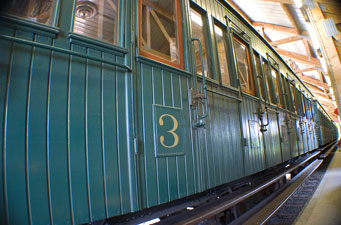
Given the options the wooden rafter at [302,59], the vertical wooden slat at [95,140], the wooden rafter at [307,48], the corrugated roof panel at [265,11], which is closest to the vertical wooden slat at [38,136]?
the vertical wooden slat at [95,140]

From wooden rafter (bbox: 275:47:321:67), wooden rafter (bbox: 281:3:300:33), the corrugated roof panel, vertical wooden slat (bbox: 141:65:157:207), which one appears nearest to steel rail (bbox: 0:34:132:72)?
vertical wooden slat (bbox: 141:65:157:207)

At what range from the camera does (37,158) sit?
3.63 ft

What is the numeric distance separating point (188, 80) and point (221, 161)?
3.51 ft

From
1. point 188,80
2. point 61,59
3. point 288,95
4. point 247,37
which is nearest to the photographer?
point 61,59

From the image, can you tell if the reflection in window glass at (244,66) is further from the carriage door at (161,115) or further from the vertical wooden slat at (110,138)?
the vertical wooden slat at (110,138)

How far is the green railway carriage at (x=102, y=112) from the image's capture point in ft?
3.56

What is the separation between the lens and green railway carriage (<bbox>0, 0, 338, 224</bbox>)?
108 centimetres

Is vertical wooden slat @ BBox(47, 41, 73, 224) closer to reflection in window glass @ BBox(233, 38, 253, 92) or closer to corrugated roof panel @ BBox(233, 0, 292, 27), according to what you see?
reflection in window glass @ BBox(233, 38, 253, 92)

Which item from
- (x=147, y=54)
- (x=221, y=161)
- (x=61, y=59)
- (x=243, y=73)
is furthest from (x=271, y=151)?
(x=61, y=59)

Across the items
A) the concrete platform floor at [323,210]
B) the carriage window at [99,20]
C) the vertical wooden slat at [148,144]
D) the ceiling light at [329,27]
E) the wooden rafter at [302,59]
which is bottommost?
the concrete platform floor at [323,210]

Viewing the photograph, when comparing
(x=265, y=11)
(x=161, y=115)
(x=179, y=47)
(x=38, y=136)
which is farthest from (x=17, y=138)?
(x=265, y=11)

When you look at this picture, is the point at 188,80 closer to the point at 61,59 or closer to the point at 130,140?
the point at 130,140

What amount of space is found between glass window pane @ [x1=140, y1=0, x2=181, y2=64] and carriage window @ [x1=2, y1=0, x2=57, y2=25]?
0.85m

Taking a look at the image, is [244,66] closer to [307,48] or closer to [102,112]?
[102,112]
